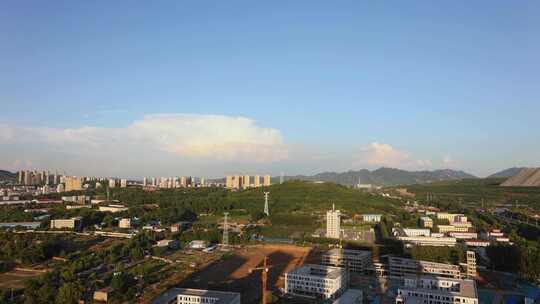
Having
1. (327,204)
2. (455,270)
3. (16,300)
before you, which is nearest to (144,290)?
(16,300)

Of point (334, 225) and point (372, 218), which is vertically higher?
point (334, 225)

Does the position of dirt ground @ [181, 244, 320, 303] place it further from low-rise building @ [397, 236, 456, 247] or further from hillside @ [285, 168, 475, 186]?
hillside @ [285, 168, 475, 186]

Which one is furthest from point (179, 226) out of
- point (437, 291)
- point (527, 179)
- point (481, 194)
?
point (527, 179)

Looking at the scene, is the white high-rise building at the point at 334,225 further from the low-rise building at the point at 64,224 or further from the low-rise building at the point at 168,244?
the low-rise building at the point at 64,224

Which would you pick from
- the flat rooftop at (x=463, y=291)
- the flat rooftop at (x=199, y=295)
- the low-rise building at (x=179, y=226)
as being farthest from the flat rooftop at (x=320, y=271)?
the low-rise building at (x=179, y=226)

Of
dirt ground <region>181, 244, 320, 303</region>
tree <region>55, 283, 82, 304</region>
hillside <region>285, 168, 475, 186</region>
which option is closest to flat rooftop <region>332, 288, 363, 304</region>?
dirt ground <region>181, 244, 320, 303</region>

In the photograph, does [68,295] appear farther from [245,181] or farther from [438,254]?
[245,181]

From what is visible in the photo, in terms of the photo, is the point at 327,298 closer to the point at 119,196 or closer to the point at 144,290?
the point at 144,290
